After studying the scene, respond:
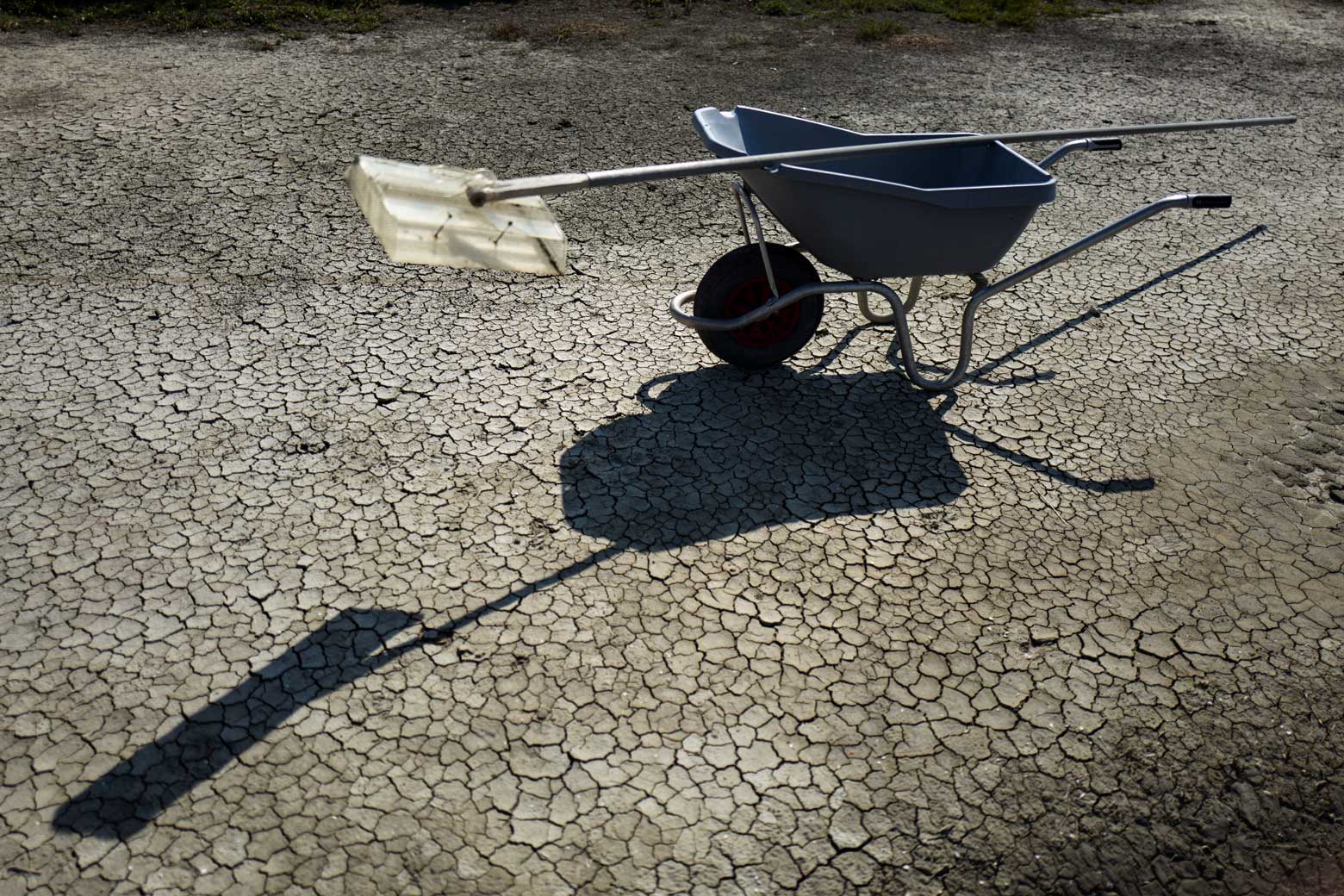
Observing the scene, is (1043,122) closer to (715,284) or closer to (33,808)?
(715,284)

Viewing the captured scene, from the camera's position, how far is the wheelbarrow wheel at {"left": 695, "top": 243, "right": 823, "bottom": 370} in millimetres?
3717

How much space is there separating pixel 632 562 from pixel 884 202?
4.64ft

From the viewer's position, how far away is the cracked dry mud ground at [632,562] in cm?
245

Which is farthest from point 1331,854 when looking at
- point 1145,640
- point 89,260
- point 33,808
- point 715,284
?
point 89,260

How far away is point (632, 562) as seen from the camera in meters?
3.16

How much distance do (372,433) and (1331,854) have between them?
2994 mm

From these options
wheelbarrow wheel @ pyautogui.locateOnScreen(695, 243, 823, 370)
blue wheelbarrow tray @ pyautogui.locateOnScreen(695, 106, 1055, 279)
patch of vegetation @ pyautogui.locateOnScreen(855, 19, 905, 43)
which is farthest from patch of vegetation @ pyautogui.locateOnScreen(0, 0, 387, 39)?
wheelbarrow wheel @ pyautogui.locateOnScreen(695, 243, 823, 370)

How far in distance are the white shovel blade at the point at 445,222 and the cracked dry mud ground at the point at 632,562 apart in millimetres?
723

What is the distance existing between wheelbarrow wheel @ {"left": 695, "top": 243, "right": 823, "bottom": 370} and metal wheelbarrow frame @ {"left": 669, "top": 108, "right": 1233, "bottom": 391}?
27 millimetres

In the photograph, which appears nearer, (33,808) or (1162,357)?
(33,808)

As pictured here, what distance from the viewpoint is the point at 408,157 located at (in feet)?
18.5

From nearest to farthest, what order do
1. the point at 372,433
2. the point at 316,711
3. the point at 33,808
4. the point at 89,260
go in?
the point at 33,808 < the point at 316,711 < the point at 372,433 < the point at 89,260

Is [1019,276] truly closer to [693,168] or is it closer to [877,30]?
[693,168]

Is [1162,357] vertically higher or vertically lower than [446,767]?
higher
